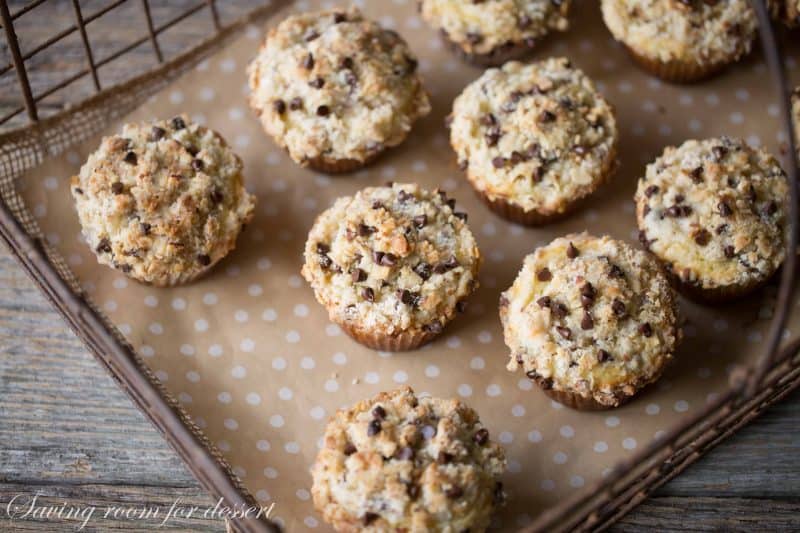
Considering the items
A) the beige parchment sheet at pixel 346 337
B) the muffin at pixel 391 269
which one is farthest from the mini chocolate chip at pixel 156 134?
the muffin at pixel 391 269

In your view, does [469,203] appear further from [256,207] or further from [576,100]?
[256,207]

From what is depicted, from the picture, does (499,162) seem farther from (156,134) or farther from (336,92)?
(156,134)

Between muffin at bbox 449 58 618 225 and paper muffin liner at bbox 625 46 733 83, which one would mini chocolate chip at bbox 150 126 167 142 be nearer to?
muffin at bbox 449 58 618 225

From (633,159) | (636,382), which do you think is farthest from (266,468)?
(633,159)

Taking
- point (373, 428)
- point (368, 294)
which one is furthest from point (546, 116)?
point (373, 428)

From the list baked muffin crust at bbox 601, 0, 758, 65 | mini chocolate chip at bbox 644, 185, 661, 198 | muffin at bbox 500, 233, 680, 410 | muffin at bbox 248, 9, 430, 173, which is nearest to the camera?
muffin at bbox 500, 233, 680, 410

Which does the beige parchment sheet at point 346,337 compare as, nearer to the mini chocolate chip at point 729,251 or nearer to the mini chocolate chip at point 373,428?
the mini chocolate chip at point 729,251

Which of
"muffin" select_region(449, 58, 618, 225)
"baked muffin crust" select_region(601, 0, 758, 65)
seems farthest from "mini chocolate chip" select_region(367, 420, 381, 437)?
"baked muffin crust" select_region(601, 0, 758, 65)
